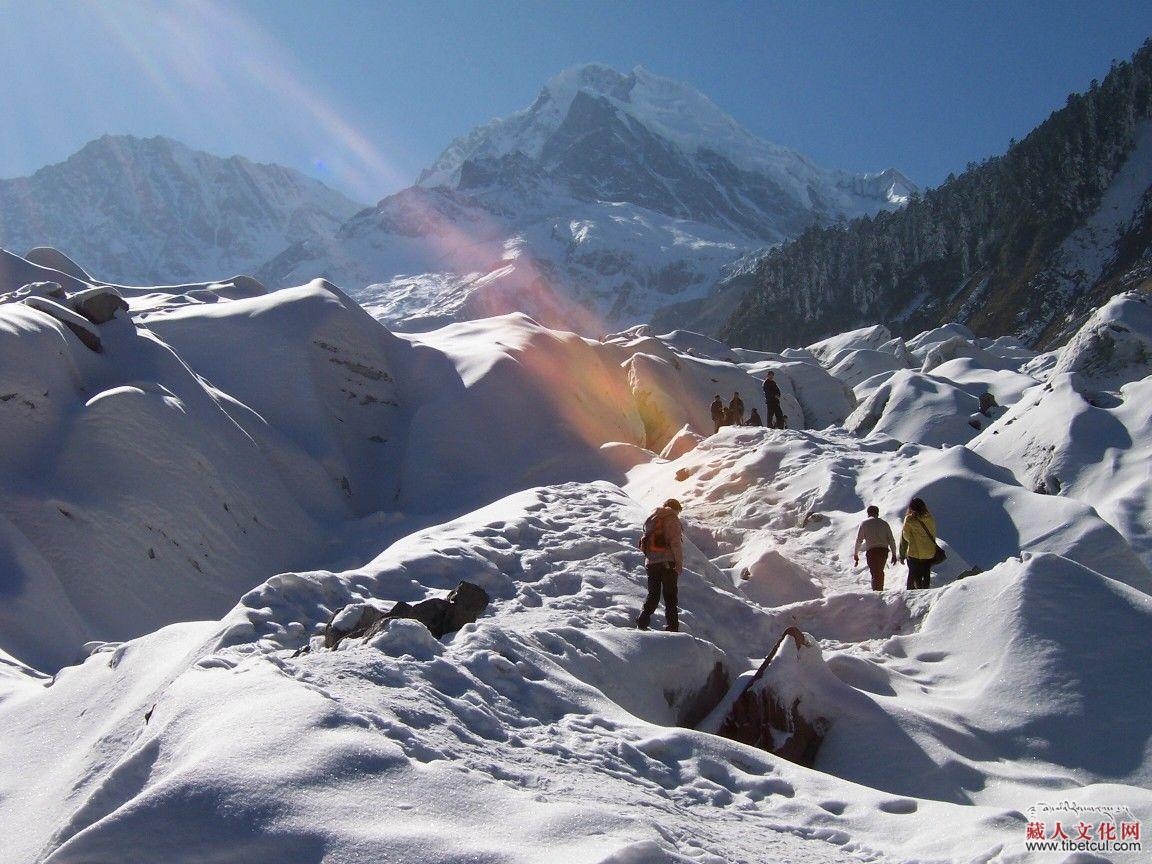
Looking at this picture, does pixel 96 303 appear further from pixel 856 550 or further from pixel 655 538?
pixel 856 550

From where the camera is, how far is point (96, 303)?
18.4 m

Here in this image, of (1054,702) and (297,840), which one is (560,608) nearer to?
(1054,702)

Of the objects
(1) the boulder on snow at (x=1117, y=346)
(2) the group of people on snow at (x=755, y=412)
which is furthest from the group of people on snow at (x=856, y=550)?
(1) the boulder on snow at (x=1117, y=346)

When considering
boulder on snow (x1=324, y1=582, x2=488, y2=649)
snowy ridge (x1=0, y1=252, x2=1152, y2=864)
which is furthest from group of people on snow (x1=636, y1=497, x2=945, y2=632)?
boulder on snow (x1=324, y1=582, x2=488, y2=649)

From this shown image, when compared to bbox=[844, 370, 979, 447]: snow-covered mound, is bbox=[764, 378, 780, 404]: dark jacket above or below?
below

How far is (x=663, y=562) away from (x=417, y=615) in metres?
3.10

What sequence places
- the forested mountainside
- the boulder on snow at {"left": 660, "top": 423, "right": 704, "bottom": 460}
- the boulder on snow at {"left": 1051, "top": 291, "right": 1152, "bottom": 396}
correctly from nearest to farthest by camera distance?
the boulder on snow at {"left": 660, "top": 423, "right": 704, "bottom": 460} < the boulder on snow at {"left": 1051, "top": 291, "right": 1152, "bottom": 396} < the forested mountainside

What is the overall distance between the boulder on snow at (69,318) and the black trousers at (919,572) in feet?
50.6

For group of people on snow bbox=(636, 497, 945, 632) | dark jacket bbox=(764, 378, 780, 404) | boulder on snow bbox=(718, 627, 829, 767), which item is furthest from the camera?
dark jacket bbox=(764, 378, 780, 404)

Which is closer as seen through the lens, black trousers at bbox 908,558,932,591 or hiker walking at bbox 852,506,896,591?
black trousers at bbox 908,558,932,591

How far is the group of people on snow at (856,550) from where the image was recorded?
978cm

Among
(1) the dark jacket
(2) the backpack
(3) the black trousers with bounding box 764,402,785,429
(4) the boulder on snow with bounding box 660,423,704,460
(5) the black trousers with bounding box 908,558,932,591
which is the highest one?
(1) the dark jacket

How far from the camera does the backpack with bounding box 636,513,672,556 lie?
32.4ft

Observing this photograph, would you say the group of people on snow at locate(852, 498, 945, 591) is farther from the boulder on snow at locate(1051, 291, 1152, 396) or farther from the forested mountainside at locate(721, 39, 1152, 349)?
the forested mountainside at locate(721, 39, 1152, 349)
